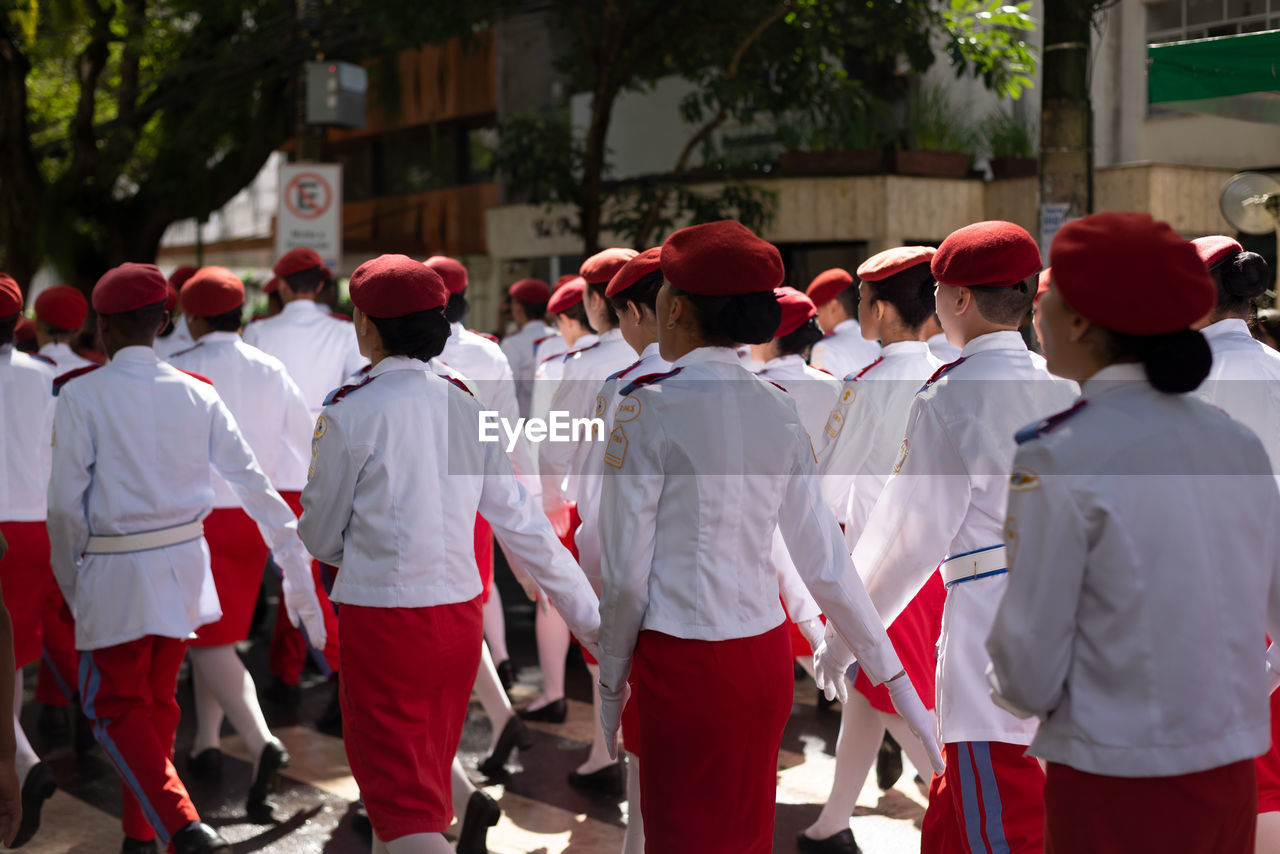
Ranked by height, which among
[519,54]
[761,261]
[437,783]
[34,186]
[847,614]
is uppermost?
[519,54]

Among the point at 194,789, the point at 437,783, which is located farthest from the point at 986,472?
the point at 194,789

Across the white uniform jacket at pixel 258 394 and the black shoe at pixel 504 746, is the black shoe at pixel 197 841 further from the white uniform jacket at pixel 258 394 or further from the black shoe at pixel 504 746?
the white uniform jacket at pixel 258 394

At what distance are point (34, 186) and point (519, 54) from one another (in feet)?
35.6

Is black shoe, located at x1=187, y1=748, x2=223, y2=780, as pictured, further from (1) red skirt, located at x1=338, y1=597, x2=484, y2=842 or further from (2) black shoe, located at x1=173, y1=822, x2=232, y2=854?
(1) red skirt, located at x1=338, y1=597, x2=484, y2=842

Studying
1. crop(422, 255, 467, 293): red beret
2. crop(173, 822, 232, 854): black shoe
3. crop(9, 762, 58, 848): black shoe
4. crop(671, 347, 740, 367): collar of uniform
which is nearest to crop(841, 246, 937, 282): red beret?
crop(671, 347, 740, 367): collar of uniform

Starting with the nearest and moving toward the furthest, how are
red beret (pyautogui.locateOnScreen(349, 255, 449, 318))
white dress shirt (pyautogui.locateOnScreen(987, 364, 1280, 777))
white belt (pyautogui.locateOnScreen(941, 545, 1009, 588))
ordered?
white dress shirt (pyautogui.locateOnScreen(987, 364, 1280, 777)) < white belt (pyautogui.locateOnScreen(941, 545, 1009, 588)) < red beret (pyautogui.locateOnScreen(349, 255, 449, 318))

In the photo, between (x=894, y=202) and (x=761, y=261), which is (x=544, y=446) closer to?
(x=761, y=261)

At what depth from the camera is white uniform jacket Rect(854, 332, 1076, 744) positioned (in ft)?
10.7

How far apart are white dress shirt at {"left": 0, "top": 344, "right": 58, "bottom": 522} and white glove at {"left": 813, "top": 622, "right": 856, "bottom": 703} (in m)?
3.41

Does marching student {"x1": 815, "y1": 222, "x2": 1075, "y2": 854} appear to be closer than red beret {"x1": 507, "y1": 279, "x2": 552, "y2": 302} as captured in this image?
Yes

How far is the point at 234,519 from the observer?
548 cm

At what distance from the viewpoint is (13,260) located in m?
14.1

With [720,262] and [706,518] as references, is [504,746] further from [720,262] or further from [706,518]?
[720,262]

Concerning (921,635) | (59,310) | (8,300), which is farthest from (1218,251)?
(59,310)
